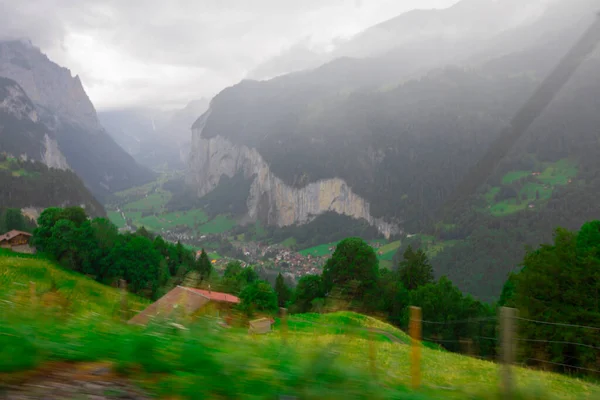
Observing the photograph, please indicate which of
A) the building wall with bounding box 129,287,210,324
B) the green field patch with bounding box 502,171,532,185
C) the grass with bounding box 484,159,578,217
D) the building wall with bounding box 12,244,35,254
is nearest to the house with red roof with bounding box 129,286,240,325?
the building wall with bounding box 129,287,210,324

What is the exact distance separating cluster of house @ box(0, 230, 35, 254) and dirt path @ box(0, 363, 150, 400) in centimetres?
6021

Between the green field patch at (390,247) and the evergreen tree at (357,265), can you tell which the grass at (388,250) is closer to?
the green field patch at (390,247)

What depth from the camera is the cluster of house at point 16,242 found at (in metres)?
54.2

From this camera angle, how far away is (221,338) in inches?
167

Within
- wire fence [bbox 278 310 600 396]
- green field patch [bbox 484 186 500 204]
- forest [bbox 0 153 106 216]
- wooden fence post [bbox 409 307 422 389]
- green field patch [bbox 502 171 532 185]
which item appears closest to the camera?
wire fence [bbox 278 310 600 396]

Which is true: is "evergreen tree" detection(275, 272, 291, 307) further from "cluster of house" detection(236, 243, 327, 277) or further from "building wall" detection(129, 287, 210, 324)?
"cluster of house" detection(236, 243, 327, 277)

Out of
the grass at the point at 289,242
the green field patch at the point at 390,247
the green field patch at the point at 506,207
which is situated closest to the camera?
the green field patch at the point at 506,207

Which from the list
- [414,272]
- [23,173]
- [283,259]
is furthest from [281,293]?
[23,173]

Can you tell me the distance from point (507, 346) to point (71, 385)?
4235mm

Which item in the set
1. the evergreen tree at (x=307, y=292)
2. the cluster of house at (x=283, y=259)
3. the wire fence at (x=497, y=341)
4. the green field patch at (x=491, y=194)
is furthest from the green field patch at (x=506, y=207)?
the wire fence at (x=497, y=341)

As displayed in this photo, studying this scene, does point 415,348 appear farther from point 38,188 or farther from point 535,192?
point 535,192

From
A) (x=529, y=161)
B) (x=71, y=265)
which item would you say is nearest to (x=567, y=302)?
(x=71, y=265)

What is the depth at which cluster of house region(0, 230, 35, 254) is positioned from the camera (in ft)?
178

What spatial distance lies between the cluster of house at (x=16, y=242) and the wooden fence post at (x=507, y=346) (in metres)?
61.9
